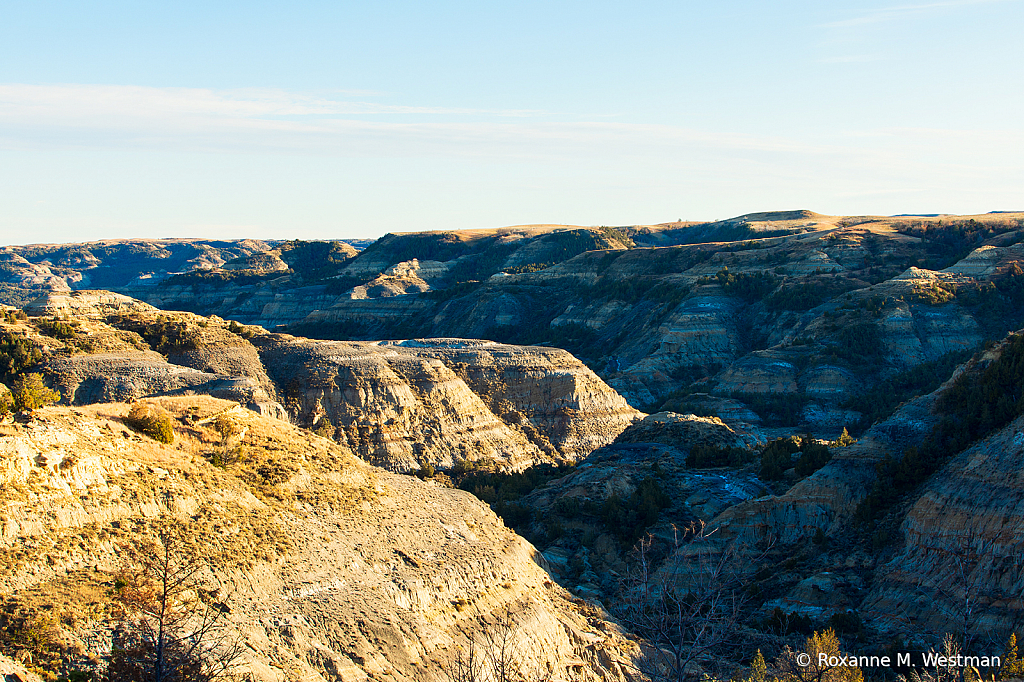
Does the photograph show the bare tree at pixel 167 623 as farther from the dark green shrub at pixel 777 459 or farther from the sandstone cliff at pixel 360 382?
the dark green shrub at pixel 777 459

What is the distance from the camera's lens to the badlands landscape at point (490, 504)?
19938 millimetres

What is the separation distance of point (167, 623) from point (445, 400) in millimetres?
37416

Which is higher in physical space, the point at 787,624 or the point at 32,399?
the point at 32,399

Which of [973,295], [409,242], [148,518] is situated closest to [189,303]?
[409,242]

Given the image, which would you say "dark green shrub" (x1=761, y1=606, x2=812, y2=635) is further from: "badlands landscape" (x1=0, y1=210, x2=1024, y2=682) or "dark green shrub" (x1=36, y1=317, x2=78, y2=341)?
"dark green shrub" (x1=36, y1=317, x2=78, y2=341)

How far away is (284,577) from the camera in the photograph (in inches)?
861

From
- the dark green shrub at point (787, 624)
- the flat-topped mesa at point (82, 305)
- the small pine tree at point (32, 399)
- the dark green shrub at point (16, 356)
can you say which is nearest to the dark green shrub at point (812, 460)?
the dark green shrub at point (787, 624)

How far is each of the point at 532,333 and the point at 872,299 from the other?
152ft

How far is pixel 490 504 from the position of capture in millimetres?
44625

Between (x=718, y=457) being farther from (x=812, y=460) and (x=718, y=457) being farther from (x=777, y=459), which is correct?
(x=812, y=460)

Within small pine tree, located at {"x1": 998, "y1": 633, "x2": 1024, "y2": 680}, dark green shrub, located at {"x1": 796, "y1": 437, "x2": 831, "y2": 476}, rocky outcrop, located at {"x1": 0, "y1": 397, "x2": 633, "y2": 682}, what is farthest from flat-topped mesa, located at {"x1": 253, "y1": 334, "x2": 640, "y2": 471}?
small pine tree, located at {"x1": 998, "y1": 633, "x2": 1024, "y2": 680}

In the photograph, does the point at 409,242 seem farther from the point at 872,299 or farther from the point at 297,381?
the point at 297,381

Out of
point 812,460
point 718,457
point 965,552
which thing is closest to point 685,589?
point 965,552

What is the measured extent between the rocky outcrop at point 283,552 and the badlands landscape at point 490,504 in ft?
0.28
